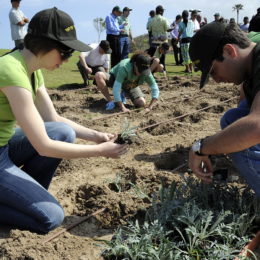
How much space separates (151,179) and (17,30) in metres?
6.44

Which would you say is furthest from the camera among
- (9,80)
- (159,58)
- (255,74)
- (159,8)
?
(159,8)

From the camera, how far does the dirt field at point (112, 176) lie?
223 cm

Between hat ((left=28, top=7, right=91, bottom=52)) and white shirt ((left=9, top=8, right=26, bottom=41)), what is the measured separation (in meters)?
6.44

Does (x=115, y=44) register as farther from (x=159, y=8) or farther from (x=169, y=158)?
(x=169, y=158)

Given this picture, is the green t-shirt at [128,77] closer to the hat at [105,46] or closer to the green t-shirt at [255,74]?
the hat at [105,46]

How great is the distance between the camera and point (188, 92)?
7.80 meters

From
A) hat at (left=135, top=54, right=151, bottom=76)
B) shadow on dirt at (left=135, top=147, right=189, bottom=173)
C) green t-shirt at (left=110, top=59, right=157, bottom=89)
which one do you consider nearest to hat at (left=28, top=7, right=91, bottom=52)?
shadow on dirt at (left=135, top=147, right=189, bottom=173)

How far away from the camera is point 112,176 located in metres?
3.44

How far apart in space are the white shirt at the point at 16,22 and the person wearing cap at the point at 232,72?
7005mm

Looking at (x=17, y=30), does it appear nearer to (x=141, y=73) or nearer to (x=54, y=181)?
(x=141, y=73)

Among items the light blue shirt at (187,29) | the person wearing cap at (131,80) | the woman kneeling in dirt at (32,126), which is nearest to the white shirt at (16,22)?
the person wearing cap at (131,80)

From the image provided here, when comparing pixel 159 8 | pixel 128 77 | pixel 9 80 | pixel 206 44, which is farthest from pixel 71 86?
pixel 206 44

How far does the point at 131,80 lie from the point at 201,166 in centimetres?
392

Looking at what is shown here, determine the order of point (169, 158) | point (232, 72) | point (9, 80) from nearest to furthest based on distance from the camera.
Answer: point (232, 72) → point (9, 80) → point (169, 158)
